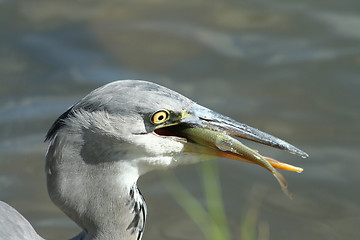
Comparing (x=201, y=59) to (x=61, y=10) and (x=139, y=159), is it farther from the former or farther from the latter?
(x=139, y=159)

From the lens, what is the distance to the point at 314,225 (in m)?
4.99

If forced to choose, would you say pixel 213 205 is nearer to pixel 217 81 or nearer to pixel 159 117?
pixel 159 117

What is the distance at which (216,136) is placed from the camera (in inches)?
134

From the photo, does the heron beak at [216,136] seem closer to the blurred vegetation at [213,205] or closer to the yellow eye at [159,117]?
the yellow eye at [159,117]

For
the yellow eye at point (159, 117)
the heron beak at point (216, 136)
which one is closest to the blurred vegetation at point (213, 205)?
the heron beak at point (216, 136)

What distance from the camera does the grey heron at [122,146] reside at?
322 centimetres

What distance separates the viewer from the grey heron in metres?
3.22

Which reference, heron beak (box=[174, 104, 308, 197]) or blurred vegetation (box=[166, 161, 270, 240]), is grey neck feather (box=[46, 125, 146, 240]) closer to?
heron beak (box=[174, 104, 308, 197])

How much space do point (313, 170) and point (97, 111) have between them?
2.67 meters

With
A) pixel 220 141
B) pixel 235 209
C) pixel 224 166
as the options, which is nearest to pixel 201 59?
pixel 224 166

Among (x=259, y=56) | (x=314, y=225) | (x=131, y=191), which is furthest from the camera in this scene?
(x=259, y=56)

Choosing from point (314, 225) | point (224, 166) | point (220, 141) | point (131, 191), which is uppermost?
point (220, 141)

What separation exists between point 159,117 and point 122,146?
0.24 m

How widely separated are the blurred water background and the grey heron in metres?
1.55
